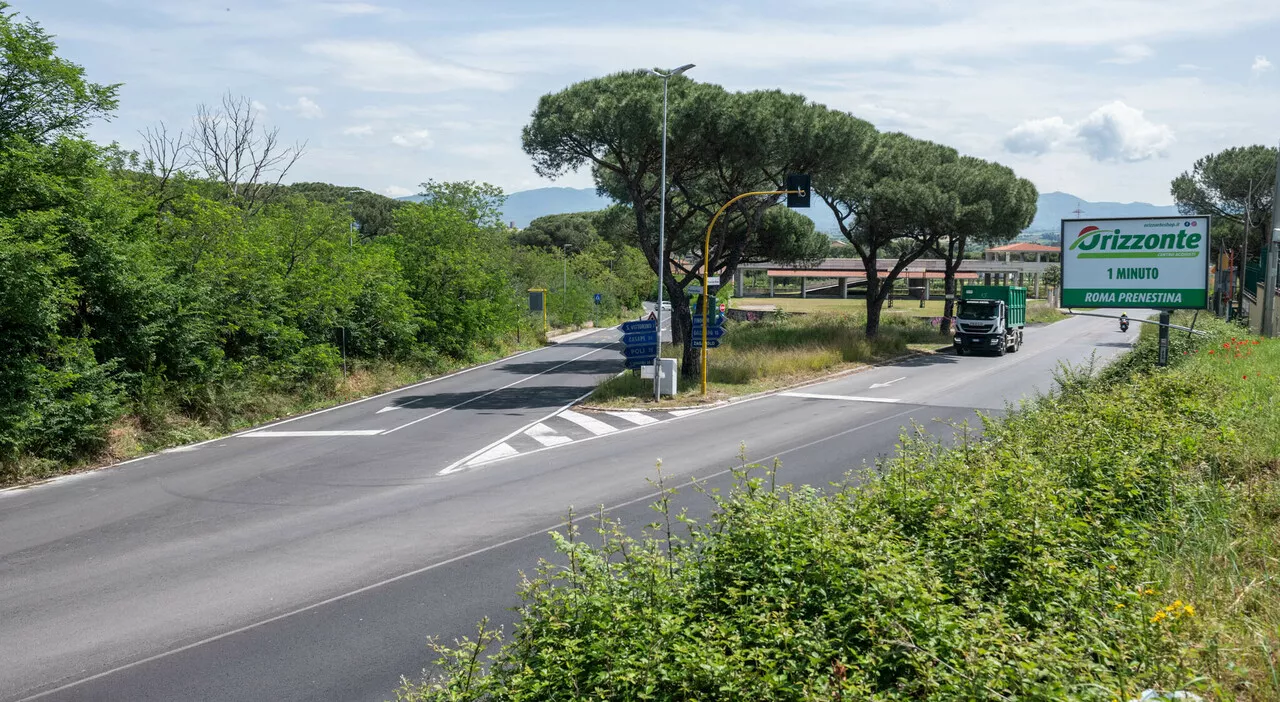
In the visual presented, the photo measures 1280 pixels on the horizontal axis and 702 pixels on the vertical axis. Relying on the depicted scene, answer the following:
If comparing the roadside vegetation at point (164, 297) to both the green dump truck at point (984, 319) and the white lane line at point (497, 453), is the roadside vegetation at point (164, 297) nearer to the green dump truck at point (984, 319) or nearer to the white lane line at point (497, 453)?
the white lane line at point (497, 453)

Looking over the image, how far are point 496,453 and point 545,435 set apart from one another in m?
2.29

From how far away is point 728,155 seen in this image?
26.8 meters

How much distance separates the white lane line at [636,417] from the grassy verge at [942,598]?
13883mm

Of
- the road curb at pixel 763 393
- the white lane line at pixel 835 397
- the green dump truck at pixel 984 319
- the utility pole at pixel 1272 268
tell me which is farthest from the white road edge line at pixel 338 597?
the green dump truck at pixel 984 319

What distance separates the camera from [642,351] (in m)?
25.1

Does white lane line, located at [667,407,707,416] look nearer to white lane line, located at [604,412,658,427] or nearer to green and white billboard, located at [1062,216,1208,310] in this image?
white lane line, located at [604,412,658,427]

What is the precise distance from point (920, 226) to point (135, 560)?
1390 inches

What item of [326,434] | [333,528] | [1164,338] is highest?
[1164,338]

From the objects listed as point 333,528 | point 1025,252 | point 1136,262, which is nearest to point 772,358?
point 1136,262

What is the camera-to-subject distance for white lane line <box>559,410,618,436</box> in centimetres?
2033

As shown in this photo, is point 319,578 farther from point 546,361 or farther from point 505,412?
point 546,361

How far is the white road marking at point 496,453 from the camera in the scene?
672 inches

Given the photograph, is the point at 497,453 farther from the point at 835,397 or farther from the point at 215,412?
the point at 835,397

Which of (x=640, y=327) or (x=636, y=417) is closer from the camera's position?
(x=636, y=417)
